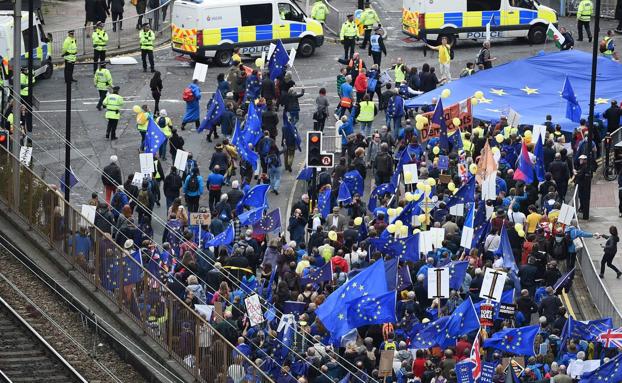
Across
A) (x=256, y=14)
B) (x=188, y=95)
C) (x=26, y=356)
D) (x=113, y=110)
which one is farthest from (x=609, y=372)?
(x=256, y=14)

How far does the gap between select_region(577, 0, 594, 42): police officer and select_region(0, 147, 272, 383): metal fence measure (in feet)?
82.2

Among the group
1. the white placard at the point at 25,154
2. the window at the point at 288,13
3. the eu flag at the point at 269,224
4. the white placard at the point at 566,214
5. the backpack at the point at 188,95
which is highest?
the window at the point at 288,13

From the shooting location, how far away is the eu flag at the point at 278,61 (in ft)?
149

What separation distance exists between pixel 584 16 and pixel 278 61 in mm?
13013

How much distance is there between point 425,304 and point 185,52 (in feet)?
69.1

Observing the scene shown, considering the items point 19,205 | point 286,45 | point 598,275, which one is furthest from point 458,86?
point 19,205

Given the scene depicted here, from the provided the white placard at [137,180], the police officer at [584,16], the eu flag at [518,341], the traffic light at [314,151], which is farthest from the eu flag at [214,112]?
the police officer at [584,16]

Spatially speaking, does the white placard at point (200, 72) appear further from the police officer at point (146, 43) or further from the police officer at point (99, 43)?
the police officer at point (99, 43)

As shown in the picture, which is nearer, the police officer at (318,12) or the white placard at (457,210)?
the white placard at (457,210)

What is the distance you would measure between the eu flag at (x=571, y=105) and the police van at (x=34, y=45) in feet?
46.1

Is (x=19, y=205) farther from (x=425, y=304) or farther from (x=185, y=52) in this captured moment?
(x=185, y=52)

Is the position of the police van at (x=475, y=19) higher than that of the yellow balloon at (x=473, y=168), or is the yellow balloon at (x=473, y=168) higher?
the police van at (x=475, y=19)

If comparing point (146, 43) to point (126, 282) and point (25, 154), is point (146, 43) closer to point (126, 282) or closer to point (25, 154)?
point (25, 154)

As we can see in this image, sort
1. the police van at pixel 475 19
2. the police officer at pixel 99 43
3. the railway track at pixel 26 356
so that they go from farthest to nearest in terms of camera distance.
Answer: the police van at pixel 475 19 < the police officer at pixel 99 43 < the railway track at pixel 26 356
